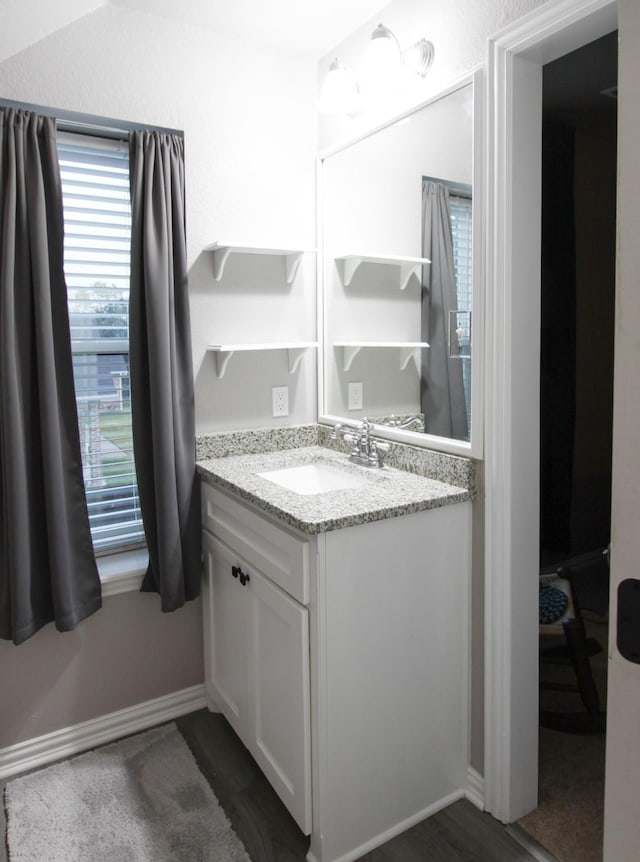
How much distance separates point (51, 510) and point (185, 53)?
1.54 m

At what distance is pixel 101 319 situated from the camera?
2.08 metres

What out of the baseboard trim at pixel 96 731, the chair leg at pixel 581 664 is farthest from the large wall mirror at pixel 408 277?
the baseboard trim at pixel 96 731

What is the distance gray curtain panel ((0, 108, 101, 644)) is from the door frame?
4.10 feet

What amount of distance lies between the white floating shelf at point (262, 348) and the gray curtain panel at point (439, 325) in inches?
20.1

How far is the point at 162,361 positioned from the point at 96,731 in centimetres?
126

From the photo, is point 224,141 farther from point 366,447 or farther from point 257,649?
point 257,649

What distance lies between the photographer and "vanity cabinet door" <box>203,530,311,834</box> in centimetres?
157

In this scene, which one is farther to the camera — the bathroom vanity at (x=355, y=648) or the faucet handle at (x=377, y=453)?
the faucet handle at (x=377, y=453)

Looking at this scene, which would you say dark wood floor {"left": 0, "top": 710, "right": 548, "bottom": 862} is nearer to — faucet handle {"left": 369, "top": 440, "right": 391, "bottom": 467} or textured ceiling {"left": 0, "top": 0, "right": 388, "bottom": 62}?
faucet handle {"left": 369, "top": 440, "right": 391, "bottom": 467}

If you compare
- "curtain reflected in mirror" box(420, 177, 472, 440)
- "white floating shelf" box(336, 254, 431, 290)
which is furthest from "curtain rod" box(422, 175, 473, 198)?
"white floating shelf" box(336, 254, 431, 290)

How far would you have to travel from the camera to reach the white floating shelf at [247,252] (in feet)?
6.84

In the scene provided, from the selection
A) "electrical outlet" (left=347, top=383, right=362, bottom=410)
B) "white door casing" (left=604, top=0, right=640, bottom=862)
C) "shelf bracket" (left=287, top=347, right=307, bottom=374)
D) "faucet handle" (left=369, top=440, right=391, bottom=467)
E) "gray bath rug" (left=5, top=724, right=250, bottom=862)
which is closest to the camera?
"white door casing" (left=604, top=0, right=640, bottom=862)

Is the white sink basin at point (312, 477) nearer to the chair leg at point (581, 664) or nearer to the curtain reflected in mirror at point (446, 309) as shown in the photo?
the curtain reflected in mirror at point (446, 309)

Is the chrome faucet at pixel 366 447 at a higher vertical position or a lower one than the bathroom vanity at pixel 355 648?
higher
